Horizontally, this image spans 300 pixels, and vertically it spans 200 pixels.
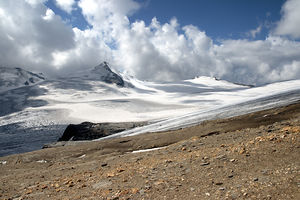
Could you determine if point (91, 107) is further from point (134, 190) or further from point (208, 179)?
point (208, 179)

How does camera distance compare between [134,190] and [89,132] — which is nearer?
[134,190]

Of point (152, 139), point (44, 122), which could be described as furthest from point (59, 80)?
point (152, 139)

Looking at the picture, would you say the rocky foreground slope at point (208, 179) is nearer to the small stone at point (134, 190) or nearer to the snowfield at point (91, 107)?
the small stone at point (134, 190)

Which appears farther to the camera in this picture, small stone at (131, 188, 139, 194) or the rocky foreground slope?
small stone at (131, 188, 139, 194)

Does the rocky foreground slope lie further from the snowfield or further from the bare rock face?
the bare rock face

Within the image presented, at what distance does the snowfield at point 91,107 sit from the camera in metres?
32.8

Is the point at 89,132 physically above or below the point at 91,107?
below

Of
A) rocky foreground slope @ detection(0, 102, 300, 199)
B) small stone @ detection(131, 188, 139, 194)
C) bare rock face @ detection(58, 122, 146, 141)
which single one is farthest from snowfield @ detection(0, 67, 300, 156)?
small stone @ detection(131, 188, 139, 194)

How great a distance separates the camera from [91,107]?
10300 cm

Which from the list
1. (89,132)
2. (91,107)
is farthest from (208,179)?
(91,107)

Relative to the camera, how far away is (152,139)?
14.9m

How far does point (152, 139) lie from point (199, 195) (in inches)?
411

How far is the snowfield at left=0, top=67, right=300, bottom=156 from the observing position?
108 ft

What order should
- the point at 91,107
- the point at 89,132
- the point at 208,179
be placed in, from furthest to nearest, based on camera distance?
the point at 91,107 < the point at 89,132 < the point at 208,179
